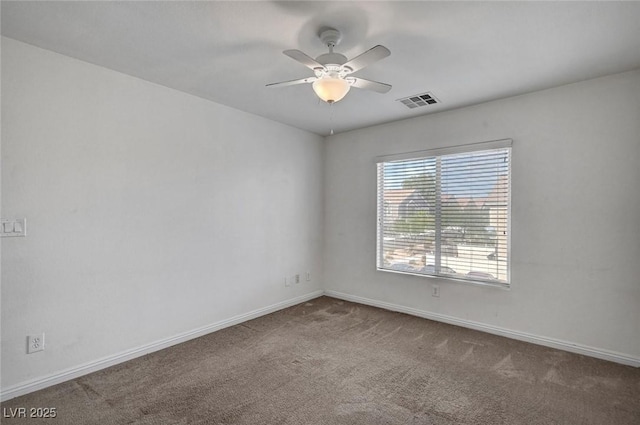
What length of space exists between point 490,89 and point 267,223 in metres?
2.89

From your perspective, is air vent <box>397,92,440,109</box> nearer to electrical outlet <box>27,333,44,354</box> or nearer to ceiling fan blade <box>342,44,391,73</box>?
ceiling fan blade <box>342,44,391,73</box>

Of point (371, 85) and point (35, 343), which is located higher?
point (371, 85)

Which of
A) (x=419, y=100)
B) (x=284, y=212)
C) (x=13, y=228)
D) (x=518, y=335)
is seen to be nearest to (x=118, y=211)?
(x=13, y=228)

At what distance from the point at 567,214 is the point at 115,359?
4290 mm

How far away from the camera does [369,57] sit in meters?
Result: 1.93

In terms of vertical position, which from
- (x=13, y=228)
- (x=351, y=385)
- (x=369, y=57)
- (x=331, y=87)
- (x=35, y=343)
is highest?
(x=369, y=57)

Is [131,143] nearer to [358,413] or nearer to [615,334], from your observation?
[358,413]

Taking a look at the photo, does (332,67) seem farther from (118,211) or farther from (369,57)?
(118,211)

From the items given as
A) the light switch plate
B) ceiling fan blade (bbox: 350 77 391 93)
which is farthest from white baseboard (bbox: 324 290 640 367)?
the light switch plate

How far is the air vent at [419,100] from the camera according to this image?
10.9 ft

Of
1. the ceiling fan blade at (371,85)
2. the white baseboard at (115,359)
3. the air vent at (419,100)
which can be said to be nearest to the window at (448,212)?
the air vent at (419,100)

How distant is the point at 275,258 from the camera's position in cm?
422

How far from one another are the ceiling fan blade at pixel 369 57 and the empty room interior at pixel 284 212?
0.06 feet

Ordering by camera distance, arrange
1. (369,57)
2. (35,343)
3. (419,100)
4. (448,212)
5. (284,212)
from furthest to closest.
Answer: (284,212) → (448,212) → (419,100) → (35,343) → (369,57)
